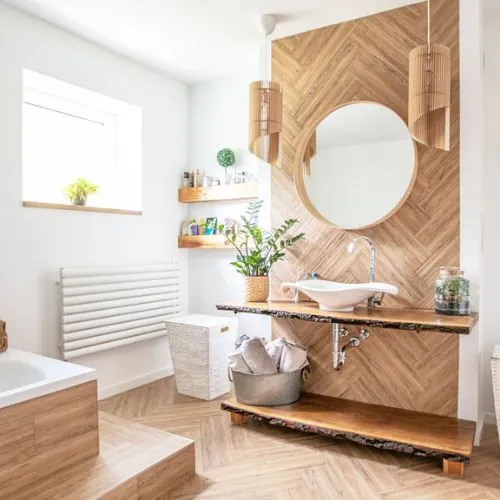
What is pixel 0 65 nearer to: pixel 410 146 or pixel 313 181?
pixel 313 181

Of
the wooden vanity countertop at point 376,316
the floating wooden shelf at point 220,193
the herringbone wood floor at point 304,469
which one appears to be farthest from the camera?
the floating wooden shelf at point 220,193

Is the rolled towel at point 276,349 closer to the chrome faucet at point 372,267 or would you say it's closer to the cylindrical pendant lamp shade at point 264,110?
the chrome faucet at point 372,267

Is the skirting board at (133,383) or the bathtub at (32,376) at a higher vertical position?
the bathtub at (32,376)

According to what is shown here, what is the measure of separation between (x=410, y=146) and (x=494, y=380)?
1.39 m

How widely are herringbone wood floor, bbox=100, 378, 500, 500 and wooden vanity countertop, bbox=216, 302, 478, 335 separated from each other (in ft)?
2.36

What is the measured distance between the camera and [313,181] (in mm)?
3074

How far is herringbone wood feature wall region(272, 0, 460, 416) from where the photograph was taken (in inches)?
106

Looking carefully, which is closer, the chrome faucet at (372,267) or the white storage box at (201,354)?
the chrome faucet at (372,267)

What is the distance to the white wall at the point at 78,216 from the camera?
9.22 ft

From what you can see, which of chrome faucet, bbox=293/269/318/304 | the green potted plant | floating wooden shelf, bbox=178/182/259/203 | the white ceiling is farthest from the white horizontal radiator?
the white ceiling

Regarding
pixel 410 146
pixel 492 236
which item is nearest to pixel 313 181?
pixel 410 146

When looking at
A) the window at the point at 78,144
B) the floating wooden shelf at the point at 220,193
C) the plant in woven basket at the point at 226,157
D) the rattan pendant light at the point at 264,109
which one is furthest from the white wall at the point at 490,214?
the window at the point at 78,144

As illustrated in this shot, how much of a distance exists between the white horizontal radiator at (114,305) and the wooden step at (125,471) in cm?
80

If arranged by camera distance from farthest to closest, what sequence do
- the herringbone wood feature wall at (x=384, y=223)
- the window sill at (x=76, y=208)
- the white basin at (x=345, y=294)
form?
the window sill at (x=76, y=208), the herringbone wood feature wall at (x=384, y=223), the white basin at (x=345, y=294)
